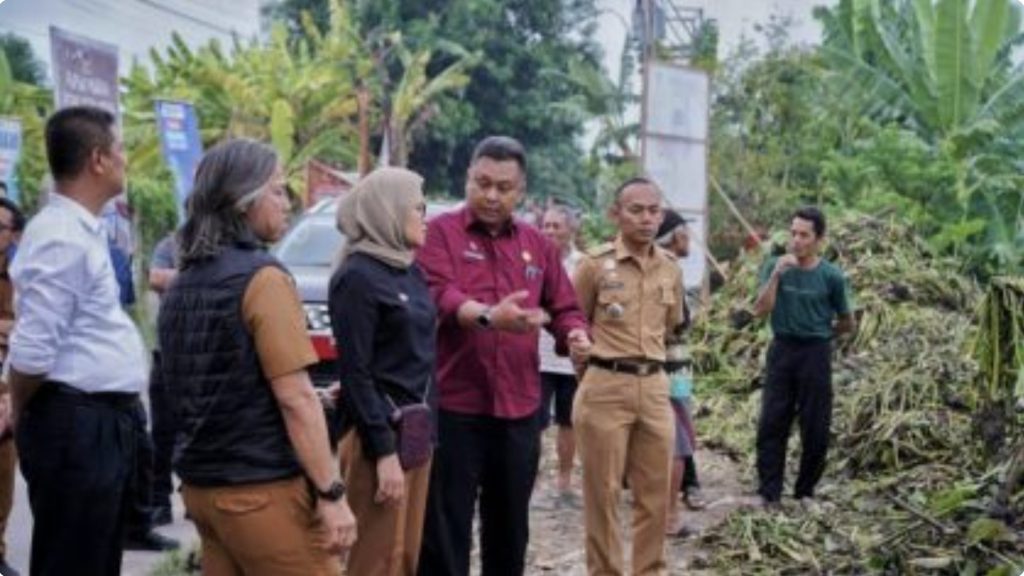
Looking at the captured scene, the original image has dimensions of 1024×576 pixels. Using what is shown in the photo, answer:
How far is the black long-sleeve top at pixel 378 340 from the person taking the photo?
403 cm

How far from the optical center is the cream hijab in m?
4.16

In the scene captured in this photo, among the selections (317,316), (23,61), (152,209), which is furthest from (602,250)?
(23,61)

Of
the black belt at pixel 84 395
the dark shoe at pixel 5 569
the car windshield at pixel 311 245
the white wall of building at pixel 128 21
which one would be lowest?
the dark shoe at pixel 5 569

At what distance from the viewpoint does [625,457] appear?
5590mm

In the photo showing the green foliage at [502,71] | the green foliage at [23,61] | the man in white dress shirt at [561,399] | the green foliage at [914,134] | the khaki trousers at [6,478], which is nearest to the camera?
the khaki trousers at [6,478]

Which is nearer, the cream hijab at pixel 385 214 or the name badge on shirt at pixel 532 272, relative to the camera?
the cream hijab at pixel 385 214

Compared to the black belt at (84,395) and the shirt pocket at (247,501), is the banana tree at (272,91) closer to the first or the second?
the black belt at (84,395)

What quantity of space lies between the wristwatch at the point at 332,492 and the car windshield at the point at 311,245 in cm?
760

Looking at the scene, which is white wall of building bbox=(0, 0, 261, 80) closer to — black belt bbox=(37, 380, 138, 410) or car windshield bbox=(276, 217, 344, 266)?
car windshield bbox=(276, 217, 344, 266)

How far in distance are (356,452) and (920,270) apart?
890 cm

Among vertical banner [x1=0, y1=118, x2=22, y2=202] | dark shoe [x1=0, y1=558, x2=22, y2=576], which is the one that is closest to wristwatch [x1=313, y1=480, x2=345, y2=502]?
dark shoe [x1=0, y1=558, x2=22, y2=576]

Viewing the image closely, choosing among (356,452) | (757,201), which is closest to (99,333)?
(356,452)

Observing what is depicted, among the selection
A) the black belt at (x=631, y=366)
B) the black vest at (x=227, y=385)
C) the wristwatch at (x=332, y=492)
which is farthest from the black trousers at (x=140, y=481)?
the black belt at (x=631, y=366)

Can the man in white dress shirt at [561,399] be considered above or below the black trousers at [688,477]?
above
